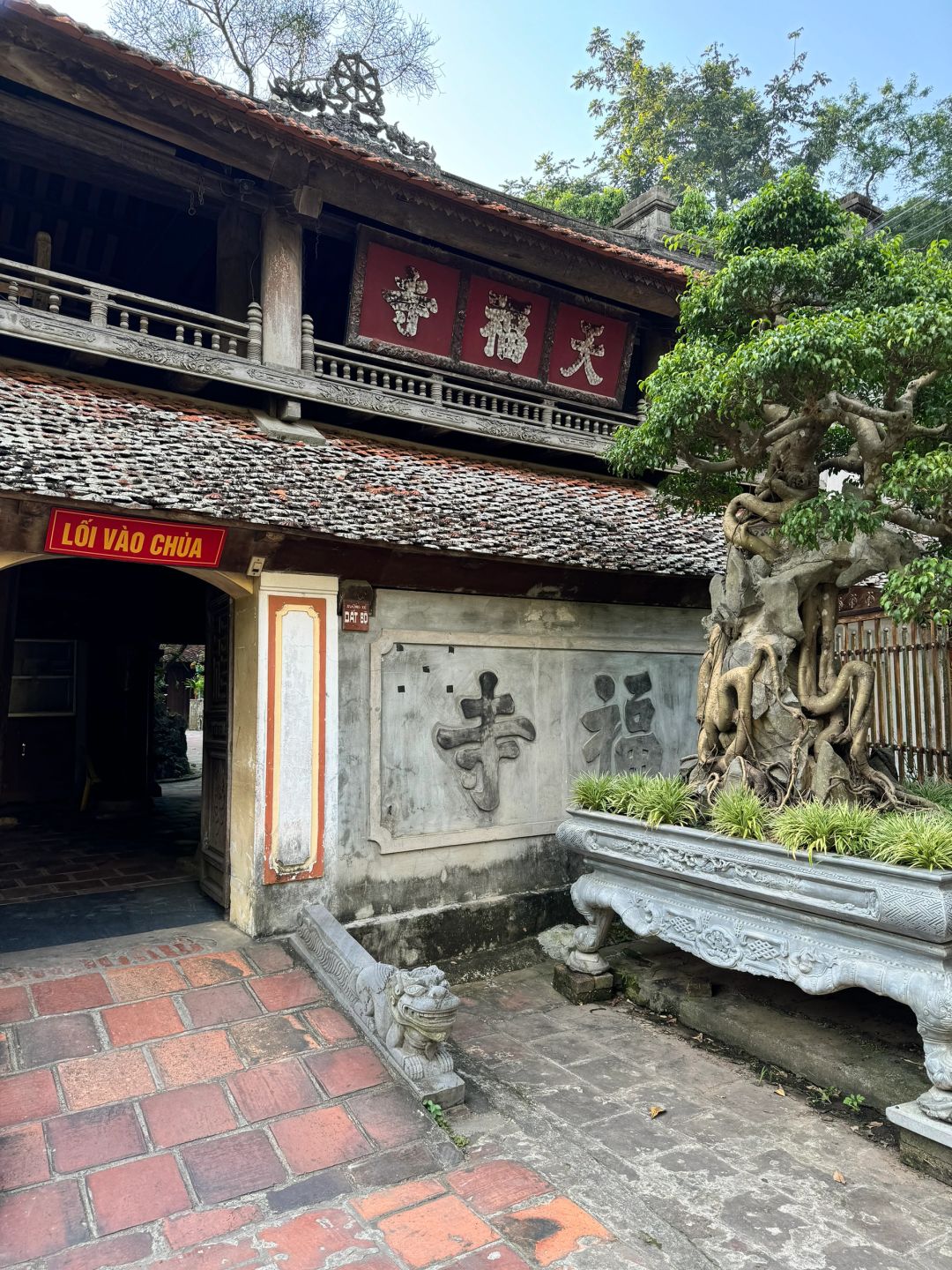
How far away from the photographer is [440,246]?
27.1 ft

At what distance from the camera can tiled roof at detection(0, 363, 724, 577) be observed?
499 cm

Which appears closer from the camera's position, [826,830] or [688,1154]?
[688,1154]

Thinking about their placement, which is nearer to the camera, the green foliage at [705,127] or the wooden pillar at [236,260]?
the wooden pillar at [236,260]

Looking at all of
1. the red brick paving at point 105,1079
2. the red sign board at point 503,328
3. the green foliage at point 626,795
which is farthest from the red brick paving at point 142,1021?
the red sign board at point 503,328

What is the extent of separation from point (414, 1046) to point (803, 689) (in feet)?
11.5

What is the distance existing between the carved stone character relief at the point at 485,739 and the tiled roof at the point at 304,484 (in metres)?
1.39

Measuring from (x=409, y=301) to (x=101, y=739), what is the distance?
22.3ft

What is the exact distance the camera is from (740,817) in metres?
4.99

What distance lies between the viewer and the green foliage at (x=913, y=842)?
13.4 ft

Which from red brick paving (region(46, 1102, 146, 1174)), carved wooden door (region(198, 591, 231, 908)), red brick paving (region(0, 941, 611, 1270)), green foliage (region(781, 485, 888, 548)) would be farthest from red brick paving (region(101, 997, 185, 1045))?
green foliage (region(781, 485, 888, 548))

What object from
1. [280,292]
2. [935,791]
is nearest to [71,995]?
[935,791]

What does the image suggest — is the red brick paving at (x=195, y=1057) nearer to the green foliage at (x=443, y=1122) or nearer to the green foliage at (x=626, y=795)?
the green foliage at (x=443, y=1122)

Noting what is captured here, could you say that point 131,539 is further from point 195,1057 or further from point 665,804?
point 665,804

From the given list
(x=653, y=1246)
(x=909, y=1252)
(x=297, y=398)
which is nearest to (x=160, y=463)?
(x=297, y=398)
